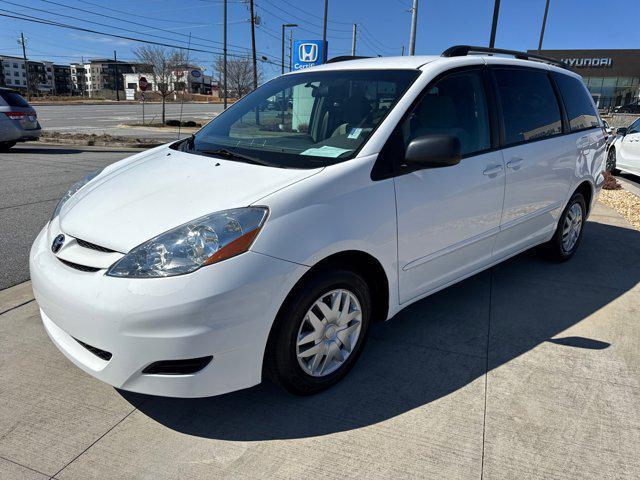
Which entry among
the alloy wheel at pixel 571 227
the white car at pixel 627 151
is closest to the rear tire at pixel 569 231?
the alloy wheel at pixel 571 227

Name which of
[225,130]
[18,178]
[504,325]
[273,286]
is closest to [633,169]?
[504,325]

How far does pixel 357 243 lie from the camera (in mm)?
2635

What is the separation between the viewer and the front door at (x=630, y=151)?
441 inches

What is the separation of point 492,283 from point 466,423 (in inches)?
84.1

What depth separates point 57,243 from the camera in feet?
8.66

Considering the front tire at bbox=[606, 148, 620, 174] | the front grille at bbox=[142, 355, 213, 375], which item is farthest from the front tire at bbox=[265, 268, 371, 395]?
the front tire at bbox=[606, 148, 620, 174]

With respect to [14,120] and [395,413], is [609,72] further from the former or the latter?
[395,413]

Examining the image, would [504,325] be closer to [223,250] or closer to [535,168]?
[535,168]

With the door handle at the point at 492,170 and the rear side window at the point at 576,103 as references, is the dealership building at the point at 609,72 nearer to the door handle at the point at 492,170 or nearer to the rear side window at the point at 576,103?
the rear side window at the point at 576,103

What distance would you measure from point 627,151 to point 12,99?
15.3 meters

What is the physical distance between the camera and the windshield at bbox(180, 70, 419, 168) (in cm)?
292

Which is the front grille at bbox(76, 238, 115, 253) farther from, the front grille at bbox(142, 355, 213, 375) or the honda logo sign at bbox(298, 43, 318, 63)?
the honda logo sign at bbox(298, 43, 318, 63)

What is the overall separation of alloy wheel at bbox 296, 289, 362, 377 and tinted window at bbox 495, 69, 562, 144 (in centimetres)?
188

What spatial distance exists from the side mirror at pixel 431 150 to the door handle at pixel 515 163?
1.03 metres
